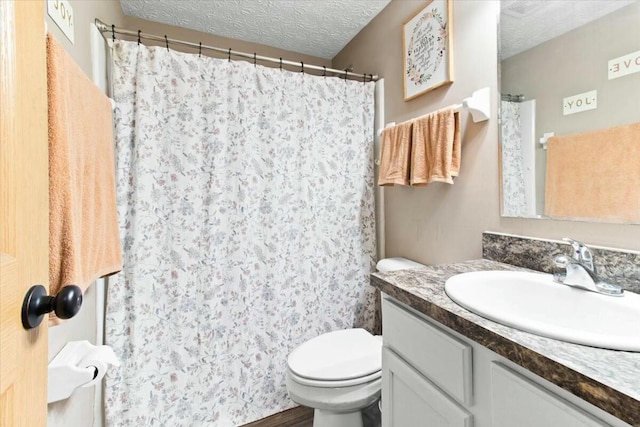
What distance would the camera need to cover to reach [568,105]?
0.95m

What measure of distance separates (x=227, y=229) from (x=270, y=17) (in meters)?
1.34

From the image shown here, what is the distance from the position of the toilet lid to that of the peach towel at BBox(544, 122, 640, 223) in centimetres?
90

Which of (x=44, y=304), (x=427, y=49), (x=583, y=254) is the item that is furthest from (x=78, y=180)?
(x=427, y=49)

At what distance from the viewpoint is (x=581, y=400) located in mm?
471

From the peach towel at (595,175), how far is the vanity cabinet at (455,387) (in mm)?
602

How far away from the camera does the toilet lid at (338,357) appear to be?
1.20 m

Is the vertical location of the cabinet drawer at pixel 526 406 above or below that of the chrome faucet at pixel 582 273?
below

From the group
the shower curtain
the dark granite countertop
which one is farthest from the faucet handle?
the shower curtain

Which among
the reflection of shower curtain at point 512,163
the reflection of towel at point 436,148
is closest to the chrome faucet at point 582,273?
the reflection of shower curtain at point 512,163

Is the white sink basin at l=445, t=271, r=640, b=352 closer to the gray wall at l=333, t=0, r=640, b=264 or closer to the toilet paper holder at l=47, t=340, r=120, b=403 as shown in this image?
the gray wall at l=333, t=0, r=640, b=264

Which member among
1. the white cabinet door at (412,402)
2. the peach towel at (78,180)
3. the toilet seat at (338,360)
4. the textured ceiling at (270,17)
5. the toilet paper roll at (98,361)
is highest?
the textured ceiling at (270,17)

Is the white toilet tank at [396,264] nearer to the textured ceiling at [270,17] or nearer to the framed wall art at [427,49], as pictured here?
the framed wall art at [427,49]

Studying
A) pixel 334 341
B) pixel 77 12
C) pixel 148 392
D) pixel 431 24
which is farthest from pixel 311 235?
pixel 77 12

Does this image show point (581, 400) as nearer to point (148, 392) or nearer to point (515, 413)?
point (515, 413)
